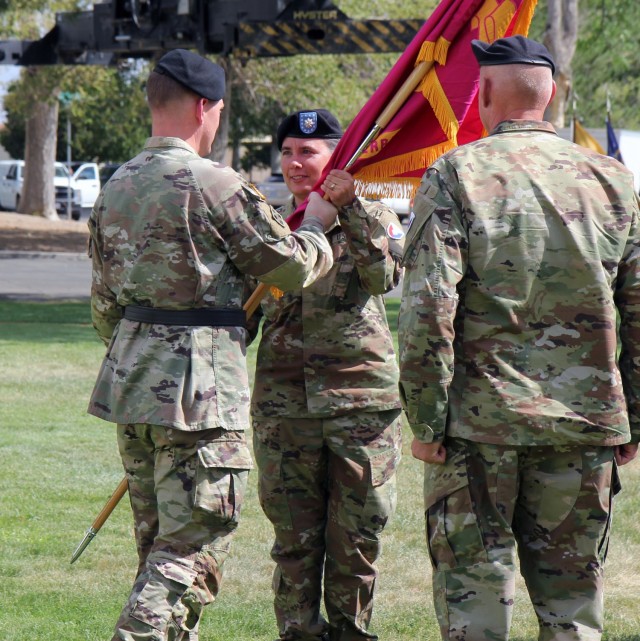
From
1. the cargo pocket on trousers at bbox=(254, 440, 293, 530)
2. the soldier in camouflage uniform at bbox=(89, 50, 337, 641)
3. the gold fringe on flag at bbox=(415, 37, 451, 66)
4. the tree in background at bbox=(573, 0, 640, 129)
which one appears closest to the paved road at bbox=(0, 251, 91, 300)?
the tree in background at bbox=(573, 0, 640, 129)

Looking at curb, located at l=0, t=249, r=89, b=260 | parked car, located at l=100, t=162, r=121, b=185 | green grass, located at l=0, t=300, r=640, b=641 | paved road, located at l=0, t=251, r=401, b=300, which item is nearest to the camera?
green grass, located at l=0, t=300, r=640, b=641

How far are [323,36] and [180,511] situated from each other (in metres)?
11.7

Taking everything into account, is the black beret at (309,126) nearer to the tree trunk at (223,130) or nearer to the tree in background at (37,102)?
the tree trunk at (223,130)

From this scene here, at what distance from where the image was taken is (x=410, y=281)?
3.55m

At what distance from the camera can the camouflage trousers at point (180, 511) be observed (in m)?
3.71

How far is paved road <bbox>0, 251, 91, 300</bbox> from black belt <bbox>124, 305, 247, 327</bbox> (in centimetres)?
1428

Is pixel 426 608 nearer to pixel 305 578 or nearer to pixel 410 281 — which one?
pixel 305 578

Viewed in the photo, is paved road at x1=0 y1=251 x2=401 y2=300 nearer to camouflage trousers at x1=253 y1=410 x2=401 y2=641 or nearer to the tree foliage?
the tree foliage

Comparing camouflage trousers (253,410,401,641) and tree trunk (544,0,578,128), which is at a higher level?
tree trunk (544,0,578,128)

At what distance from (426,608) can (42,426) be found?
14.8ft

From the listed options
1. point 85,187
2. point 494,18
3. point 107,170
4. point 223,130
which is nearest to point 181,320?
point 494,18

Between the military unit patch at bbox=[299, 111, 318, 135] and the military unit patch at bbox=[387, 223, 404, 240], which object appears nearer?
the military unit patch at bbox=[387, 223, 404, 240]

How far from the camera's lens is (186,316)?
3.83 metres

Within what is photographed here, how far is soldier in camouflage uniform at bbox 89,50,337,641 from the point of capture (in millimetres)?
3771
